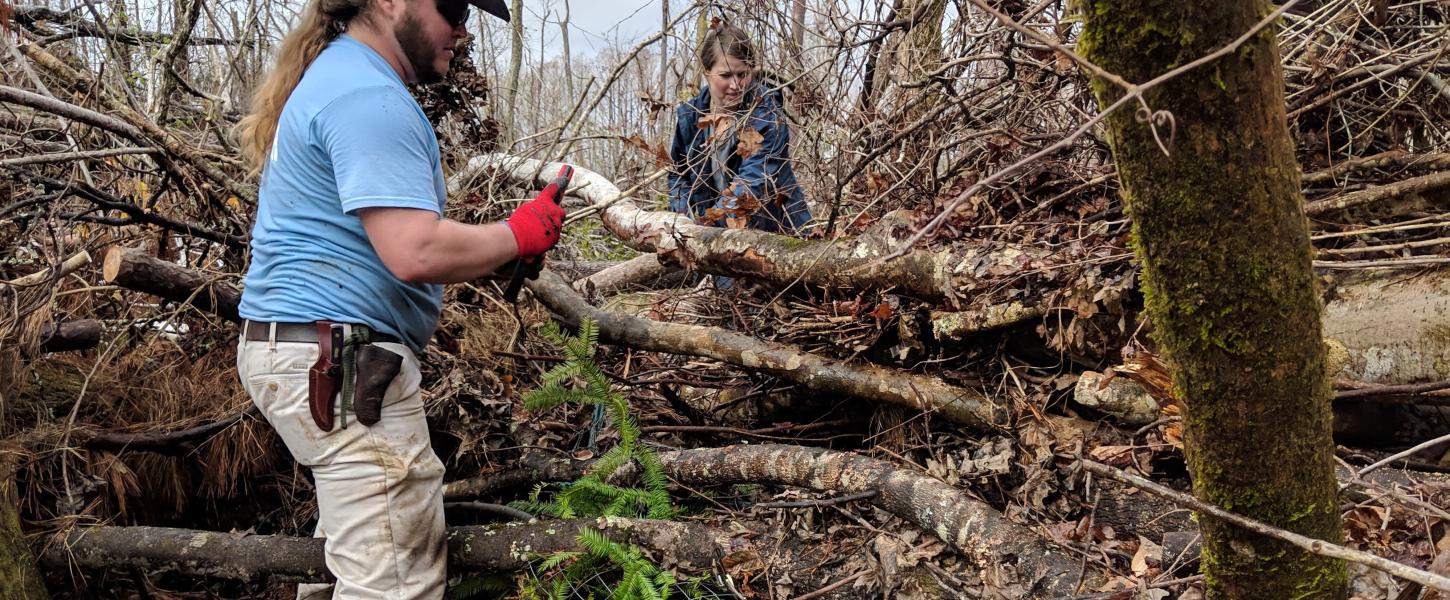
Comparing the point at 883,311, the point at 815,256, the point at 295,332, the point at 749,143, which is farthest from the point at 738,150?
the point at 295,332

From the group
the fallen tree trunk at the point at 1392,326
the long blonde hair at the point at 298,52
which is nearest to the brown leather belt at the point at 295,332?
the long blonde hair at the point at 298,52

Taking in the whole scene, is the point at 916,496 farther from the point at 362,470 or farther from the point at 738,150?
the point at 738,150

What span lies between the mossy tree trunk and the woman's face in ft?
12.1

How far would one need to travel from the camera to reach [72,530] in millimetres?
3410

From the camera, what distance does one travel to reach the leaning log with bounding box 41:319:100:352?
3.49 meters

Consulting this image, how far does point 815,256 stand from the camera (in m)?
3.72

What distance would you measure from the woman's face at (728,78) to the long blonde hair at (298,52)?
2504 mm

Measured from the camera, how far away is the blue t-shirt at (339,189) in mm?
2291

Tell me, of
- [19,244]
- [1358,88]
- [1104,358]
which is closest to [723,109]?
[1104,358]

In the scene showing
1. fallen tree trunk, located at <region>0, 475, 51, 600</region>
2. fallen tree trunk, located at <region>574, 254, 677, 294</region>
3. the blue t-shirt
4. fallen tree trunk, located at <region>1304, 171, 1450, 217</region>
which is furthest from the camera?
fallen tree trunk, located at <region>574, 254, 677, 294</region>

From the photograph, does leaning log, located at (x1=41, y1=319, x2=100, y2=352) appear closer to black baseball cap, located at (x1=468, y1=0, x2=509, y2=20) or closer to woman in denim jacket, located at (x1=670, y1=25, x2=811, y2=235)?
black baseball cap, located at (x1=468, y1=0, x2=509, y2=20)

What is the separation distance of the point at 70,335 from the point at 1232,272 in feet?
13.6

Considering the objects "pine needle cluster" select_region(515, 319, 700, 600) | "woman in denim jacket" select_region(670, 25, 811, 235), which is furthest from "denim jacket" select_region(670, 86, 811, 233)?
"pine needle cluster" select_region(515, 319, 700, 600)

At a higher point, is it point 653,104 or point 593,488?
point 653,104
